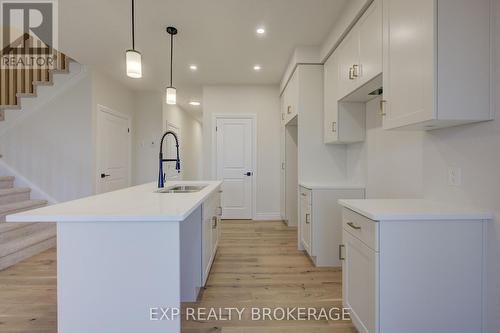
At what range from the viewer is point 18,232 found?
10.1 ft

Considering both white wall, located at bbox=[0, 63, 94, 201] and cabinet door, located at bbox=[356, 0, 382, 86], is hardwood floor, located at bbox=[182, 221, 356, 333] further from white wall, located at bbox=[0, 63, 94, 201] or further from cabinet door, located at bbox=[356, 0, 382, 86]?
white wall, located at bbox=[0, 63, 94, 201]

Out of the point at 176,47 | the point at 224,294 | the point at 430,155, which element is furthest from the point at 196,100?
the point at 430,155

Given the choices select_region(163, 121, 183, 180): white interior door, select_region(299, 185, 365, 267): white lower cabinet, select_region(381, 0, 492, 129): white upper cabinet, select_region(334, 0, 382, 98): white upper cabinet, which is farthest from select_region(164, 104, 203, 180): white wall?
select_region(381, 0, 492, 129): white upper cabinet

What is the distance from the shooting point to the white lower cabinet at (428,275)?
1.34 meters

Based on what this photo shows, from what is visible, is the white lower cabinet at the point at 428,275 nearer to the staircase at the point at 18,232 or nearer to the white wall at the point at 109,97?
the staircase at the point at 18,232

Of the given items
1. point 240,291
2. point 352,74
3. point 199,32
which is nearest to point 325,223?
point 240,291

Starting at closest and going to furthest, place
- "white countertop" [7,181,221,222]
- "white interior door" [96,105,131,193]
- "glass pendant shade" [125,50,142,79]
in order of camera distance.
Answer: "white countertop" [7,181,221,222] < "glass pendant shade" [125,50,142,79] < "white interior door" [96,105,131,193]

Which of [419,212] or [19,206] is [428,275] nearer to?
[419,212]

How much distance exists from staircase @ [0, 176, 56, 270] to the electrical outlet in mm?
4049

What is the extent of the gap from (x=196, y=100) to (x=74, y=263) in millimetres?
5307

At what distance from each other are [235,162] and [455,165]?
3.70 m

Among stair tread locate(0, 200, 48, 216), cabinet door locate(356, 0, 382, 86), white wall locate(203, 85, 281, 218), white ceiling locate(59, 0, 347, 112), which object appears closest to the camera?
cabinet door locate(356, 0, 382, 86)

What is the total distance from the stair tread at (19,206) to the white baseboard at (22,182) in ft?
0.49

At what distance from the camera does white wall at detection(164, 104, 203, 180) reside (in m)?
6.08
